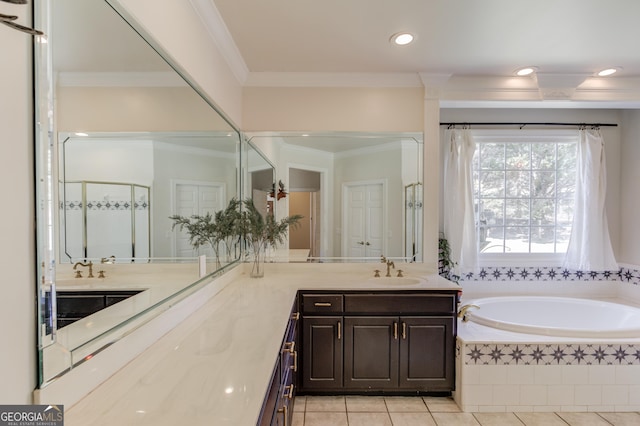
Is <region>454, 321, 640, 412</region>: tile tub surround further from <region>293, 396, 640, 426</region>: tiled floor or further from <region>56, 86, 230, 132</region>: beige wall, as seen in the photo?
<region>56, 86, 230, 132</region>: beige wall

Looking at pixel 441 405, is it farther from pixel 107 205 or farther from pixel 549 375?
pixel 107 205

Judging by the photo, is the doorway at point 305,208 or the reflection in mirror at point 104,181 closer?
the reflection in mirror at point 104,181

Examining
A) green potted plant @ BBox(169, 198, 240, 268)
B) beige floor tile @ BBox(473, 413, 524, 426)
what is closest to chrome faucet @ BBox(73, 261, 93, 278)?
green potted plant @ BBox(169, 198, 240, 268)

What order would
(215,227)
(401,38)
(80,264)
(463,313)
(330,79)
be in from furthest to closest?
(330,79) < (463,313) < (401,38) < (215,227) < (80,264)

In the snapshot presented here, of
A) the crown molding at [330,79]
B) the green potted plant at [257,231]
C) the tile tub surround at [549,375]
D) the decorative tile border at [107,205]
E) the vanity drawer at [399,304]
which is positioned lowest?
the tile tub surround at [549,375]

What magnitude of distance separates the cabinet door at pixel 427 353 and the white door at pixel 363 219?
76cm

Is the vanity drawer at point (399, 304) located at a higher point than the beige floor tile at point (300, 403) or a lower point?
higher

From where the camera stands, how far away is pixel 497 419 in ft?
6.34

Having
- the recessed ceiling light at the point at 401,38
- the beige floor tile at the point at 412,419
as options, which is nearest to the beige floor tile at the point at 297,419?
the beige floor tile at the point at 412,419

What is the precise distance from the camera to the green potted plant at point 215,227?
5.07 ft

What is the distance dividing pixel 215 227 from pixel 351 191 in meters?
1.30

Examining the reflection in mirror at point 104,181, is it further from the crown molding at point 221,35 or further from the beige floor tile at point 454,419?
the beige floor tile at point 454,419

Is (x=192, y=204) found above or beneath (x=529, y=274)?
above

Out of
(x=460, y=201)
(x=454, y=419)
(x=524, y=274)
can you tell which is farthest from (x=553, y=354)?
(x=460, y=201)
